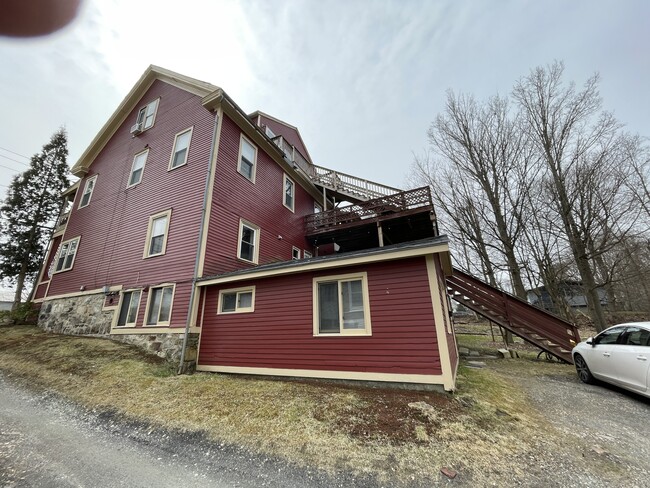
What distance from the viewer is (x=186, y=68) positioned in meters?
12.3

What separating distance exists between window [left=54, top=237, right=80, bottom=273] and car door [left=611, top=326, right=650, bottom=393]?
19513 millimetres

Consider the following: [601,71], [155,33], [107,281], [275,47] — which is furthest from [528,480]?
[601,71]

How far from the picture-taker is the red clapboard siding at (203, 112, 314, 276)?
30.0ft

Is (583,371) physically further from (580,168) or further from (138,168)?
(138,168)

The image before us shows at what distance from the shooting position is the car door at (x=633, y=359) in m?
4.95

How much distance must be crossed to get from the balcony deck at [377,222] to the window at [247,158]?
4319 millimetres

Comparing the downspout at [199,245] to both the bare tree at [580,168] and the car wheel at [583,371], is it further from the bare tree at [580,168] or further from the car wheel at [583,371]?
the bare tree at [580,168]

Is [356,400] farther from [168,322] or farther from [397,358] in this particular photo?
[168,322]

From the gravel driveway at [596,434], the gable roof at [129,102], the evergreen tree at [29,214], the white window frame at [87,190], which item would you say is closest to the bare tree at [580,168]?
the gravel driveway at [596,434]

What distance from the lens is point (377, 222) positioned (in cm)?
1224

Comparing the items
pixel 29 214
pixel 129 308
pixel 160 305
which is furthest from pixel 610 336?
pixel 29 214

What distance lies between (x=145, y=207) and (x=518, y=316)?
50.4ft

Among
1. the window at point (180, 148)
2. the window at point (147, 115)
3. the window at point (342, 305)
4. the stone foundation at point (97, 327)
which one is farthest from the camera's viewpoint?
the window at point (147, 115)

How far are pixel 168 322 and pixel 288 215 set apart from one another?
7.26m
